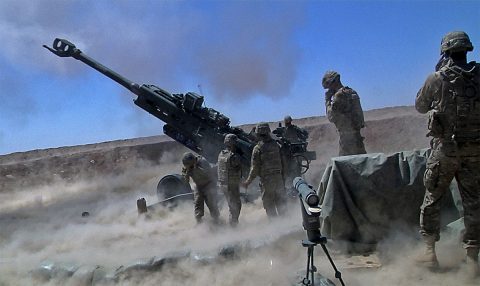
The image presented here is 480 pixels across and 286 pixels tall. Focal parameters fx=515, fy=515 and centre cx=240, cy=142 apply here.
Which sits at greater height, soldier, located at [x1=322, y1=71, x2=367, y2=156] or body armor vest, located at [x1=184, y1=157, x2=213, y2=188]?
soldier, located at [x1=322, y1=71, x2=367, y2=156]

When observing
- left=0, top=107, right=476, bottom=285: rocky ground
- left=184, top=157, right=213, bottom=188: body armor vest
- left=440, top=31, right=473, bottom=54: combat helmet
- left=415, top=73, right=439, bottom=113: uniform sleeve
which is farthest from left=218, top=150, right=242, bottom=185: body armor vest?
left=440, top=31, right=473, bottom=54: combat helmet

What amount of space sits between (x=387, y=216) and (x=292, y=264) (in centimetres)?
118

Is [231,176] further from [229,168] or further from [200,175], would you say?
[200,175]

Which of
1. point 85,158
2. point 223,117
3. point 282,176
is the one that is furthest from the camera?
point 85,158

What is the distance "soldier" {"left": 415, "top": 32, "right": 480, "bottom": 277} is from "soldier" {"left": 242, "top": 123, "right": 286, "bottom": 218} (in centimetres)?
311

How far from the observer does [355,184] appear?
5.68 meters

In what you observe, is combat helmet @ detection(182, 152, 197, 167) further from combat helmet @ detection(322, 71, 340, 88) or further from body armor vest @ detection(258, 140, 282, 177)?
combat helmet @ detection(322, 71, 340, 88)

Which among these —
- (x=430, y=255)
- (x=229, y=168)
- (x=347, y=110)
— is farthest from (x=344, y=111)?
(x=430, y=255)

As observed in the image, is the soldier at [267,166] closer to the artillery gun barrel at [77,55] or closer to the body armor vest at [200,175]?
the body armor vest at [200,175]

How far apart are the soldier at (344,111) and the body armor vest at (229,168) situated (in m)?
1.68

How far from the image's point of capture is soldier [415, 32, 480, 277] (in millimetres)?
4598

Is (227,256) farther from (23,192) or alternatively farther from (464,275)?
(23,192)

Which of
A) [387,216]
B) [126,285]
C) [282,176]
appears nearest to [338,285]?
[387,216]

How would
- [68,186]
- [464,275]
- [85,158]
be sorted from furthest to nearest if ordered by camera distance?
1. [85,158]
2. [68,186]
3. [464,275]
